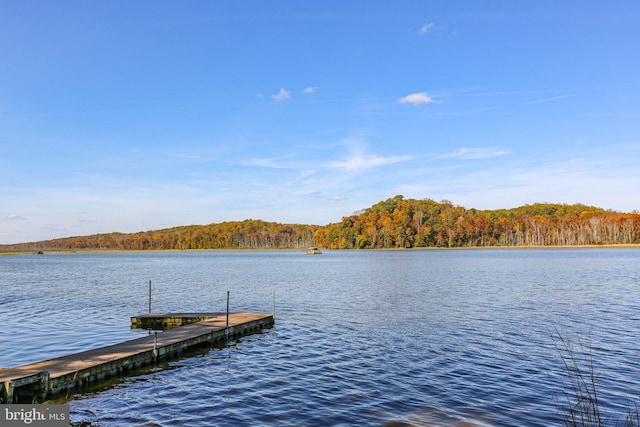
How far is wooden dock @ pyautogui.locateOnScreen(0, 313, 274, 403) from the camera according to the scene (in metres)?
12.3

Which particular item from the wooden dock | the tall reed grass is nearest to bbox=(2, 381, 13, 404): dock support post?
the wooden dock

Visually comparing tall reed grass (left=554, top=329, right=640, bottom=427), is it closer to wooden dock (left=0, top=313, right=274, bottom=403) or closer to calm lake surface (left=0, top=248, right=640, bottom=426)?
calm lake surface (left=0, top=248, right=640, bottom=426)

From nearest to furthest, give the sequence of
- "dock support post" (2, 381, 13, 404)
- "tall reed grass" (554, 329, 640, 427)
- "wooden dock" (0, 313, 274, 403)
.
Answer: "tall reed grass" (554, 329, 640, 427) < "dock support post" (2, 381, 13, 404) < "wooden dock" (0, 313, 274, 403)

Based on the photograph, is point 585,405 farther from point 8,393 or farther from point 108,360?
point 8,393

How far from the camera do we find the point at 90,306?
110 feet

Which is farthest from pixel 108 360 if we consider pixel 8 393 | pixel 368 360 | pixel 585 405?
pixel 585 405

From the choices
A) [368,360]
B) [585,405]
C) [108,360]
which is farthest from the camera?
[368,360]

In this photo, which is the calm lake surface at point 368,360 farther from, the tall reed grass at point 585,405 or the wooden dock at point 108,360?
the wooden dock at point 108,360

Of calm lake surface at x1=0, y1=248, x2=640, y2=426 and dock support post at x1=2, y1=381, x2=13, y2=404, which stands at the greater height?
dock support post at x1=2, y1=381, x2=13, y2=404

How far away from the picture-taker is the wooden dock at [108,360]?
12273 millimetres

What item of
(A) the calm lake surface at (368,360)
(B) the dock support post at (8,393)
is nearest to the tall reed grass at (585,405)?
(A) the calm lake surface at (368,360)

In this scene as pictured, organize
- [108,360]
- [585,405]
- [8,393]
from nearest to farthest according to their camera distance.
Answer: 1. [8,393]
2. [585,405]
3. [108,360]

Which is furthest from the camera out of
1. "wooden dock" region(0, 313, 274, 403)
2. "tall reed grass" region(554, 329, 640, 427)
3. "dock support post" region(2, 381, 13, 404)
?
"wooden dock" region(0, 313, 274, 403)

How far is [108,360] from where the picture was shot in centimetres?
1519
